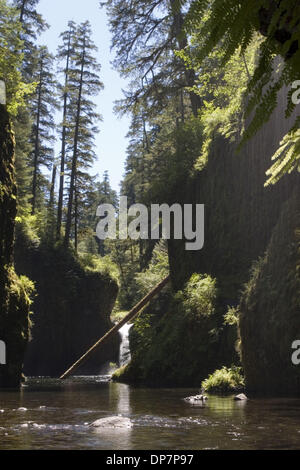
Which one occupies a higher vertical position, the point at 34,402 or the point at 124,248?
the point at 124,248

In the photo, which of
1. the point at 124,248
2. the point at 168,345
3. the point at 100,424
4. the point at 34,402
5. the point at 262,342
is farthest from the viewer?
the point at 124,248

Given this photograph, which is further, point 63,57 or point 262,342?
point 63,57

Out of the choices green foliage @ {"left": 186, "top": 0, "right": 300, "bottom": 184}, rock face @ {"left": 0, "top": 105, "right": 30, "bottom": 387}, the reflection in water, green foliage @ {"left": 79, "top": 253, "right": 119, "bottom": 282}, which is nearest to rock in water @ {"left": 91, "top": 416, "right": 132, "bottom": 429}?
the reflection in water

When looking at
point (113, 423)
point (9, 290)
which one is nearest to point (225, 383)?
point (113, 423)

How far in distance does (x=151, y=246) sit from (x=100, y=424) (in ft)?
60.4

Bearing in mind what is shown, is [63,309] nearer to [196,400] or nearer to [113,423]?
[196,400]

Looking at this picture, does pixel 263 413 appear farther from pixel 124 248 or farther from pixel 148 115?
pixel 124 248

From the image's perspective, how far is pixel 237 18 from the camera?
1997 millimetres

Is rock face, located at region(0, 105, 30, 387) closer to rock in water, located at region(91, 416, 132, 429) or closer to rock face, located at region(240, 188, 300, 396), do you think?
rock face, located at region(240, 188, 300, 396)

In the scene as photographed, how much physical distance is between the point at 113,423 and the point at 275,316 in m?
6.98

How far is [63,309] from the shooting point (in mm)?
35500

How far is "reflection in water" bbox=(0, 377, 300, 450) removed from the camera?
6777mm
